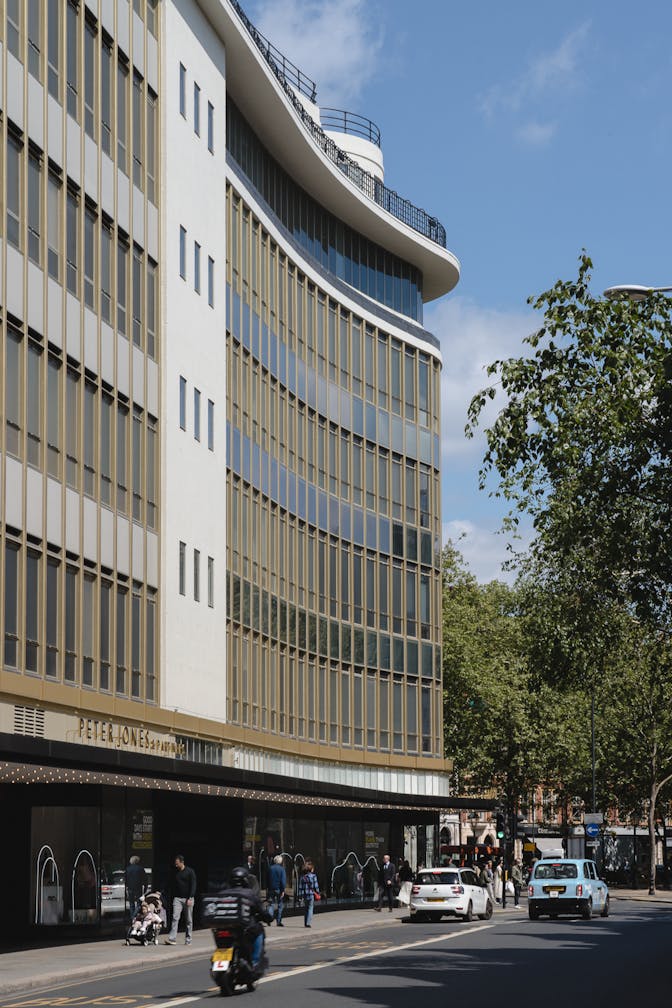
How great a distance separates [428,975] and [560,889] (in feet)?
69.3

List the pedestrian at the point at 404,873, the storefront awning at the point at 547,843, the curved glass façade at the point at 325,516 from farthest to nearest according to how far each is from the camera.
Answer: the storefront awning at the point at 547,843 < the pedestrian at the point at 404,873 < the curved glass façade at the point at 325,516

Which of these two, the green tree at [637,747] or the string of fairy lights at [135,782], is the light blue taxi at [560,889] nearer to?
the string of fairy lights at [135,782]

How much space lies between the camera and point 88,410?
34.9 metres

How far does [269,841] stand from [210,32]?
22.6 meters

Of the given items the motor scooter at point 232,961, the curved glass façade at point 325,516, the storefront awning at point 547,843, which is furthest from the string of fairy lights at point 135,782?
the storefront awning at point 547,843

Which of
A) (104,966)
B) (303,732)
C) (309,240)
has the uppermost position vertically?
(309,240)

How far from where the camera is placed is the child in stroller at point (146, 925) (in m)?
31.8

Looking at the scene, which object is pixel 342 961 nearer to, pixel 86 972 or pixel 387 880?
pixel 86 972

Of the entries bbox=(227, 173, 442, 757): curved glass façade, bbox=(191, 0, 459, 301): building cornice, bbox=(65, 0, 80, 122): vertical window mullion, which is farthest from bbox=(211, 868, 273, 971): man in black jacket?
bbox=(191, 0, 459, 301): building cornice

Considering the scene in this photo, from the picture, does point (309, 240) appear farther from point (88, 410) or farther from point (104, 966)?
point (104, 966)

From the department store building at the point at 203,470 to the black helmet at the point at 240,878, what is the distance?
5673mm

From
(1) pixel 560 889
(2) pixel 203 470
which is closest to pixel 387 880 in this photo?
(1) pixel 560 889

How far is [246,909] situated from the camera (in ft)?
66.8

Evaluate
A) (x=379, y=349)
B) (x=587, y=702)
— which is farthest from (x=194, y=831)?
(x=587, y=702)
